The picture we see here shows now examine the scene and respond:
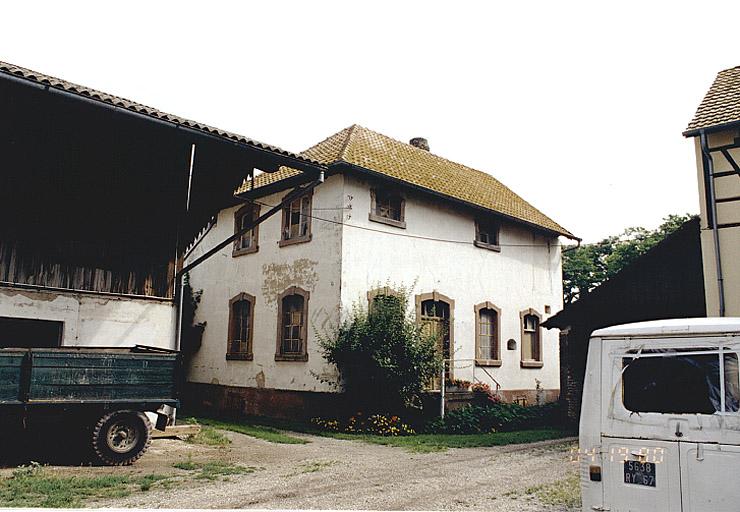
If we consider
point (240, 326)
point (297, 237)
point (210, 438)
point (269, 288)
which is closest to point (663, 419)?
point (210, 438)

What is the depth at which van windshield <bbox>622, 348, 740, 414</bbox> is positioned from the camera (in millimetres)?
4922

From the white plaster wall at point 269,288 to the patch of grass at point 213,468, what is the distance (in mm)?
6233

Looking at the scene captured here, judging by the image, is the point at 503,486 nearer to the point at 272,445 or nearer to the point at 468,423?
the point at 272,445

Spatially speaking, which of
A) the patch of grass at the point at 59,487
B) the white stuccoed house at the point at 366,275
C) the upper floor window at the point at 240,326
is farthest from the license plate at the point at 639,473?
the upper floor window at the point at 240,326

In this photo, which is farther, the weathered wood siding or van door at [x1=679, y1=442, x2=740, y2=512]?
the weathered wood siding

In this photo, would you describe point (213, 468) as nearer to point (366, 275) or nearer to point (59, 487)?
point (59, 487)

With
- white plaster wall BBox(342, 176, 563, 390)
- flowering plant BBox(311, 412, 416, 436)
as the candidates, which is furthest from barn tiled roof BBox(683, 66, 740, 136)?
flowering plant BBox(311, 412, 416, 436)

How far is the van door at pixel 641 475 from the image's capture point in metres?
5.02

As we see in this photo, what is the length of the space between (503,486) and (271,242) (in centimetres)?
1170

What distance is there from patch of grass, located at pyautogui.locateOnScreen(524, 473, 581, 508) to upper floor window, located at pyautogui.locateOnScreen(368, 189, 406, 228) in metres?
9.74

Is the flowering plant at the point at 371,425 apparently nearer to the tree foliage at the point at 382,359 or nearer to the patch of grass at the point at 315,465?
the tree foliage at the point at 382,359

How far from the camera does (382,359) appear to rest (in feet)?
52.1

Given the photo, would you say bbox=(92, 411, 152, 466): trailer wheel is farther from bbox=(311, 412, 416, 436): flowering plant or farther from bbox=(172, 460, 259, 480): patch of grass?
bbox=(311, 412, 416, 436): flowering plant

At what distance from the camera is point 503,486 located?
9234mm
